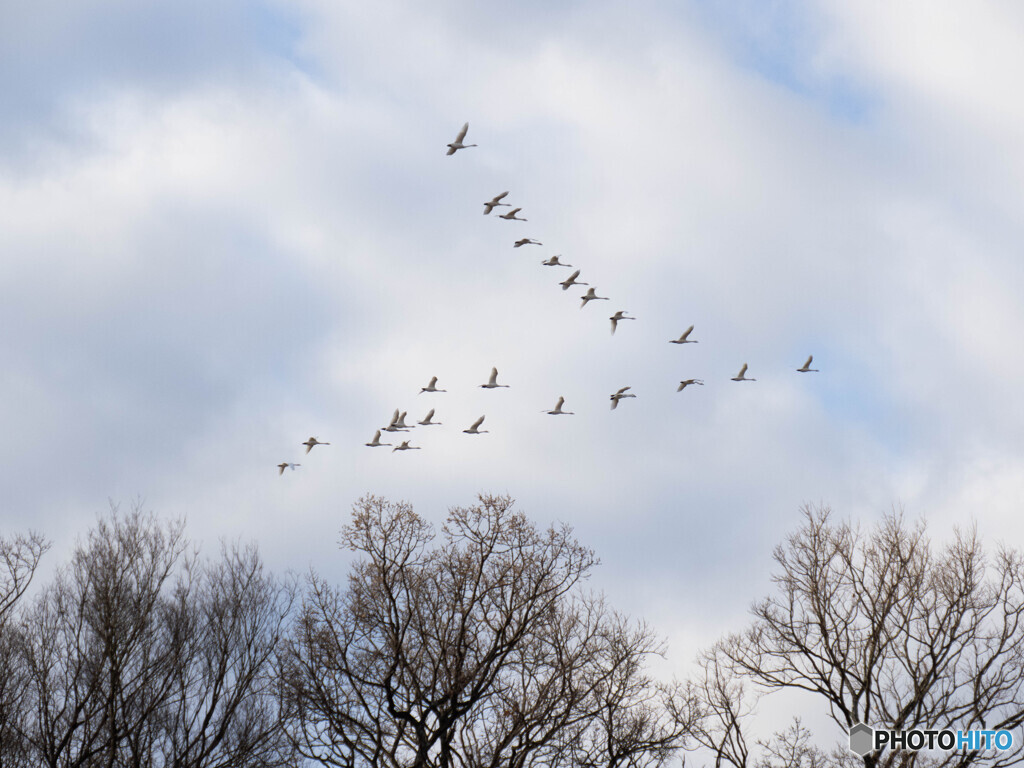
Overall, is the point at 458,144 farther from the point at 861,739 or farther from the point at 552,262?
the point at 861,739

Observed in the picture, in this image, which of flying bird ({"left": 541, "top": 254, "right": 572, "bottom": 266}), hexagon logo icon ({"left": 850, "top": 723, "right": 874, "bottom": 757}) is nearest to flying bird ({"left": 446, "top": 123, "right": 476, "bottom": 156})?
flying bird ({"left": 541, "top": 254, "right": 572, "bottom": 266})

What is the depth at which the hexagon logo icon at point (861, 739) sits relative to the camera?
36031 mm

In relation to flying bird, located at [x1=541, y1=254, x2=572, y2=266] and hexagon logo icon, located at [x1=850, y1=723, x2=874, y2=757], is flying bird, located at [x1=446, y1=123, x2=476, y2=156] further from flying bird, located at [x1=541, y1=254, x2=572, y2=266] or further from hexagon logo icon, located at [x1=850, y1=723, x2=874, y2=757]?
hexagon logo icon, located at [x1=850, y1=723, x2=874, y2=757]

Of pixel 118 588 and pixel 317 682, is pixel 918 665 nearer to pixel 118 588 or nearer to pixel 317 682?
pixel 317 682

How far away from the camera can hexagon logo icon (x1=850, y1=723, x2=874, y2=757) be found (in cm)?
3603

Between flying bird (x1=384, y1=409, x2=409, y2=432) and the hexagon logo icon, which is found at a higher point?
flying bird (x1=384, y1=409, x2=409, y2=432)

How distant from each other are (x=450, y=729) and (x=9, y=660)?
11849 mm

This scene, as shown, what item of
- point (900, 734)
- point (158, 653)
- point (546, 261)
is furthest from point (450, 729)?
point (546, 261)

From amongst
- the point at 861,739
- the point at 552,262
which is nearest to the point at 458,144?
the point at 552,262

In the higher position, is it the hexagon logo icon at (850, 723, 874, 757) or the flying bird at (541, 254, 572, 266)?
the flying bird at (541, 254, 572, 266)

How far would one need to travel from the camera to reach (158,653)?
3875 centimetres

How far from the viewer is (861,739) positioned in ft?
119

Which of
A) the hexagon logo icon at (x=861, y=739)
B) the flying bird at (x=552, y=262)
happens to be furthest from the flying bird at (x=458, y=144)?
the hexagon logo icon at (x=861, y=739)

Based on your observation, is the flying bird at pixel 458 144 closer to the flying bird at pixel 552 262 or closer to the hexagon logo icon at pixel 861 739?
the flying bird at pixel 552 262
